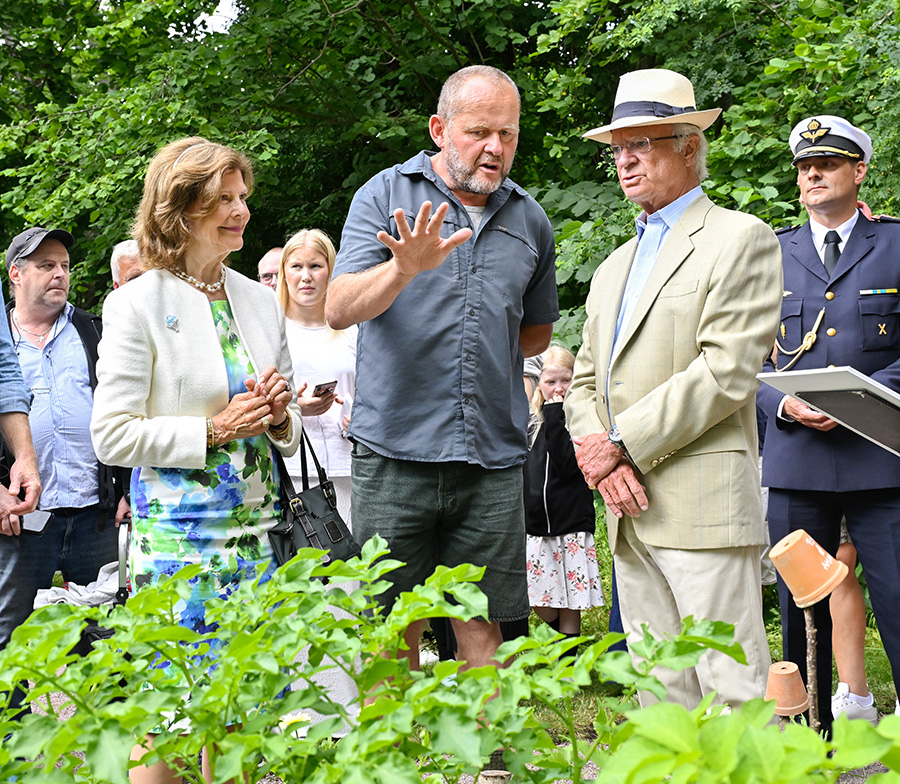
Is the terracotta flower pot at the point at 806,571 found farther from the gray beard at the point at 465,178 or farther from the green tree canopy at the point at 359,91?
the green tree canopy at the point at 359,91

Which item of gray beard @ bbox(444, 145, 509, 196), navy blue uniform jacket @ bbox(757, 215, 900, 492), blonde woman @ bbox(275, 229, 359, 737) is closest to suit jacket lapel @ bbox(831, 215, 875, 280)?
navy blue uniform jacket @ bbox(757, 215, 900, 492)

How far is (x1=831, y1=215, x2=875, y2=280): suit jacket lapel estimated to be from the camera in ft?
12.1

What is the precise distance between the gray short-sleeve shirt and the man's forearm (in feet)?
0.34

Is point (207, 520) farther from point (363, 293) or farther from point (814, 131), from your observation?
point (814, 131)

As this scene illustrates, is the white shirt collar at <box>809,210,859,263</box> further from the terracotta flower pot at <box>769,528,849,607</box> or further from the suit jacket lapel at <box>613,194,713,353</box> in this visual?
the terracotta flower pot at <box>769,528,849,607</box>

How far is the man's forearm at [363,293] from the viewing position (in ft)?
9.32

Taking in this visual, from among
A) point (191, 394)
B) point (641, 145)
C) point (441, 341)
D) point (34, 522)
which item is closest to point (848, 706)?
point (441, 341)

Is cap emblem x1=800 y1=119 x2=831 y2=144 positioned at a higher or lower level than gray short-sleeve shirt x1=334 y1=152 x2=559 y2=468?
higher

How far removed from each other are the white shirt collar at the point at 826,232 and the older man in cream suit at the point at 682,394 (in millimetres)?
985

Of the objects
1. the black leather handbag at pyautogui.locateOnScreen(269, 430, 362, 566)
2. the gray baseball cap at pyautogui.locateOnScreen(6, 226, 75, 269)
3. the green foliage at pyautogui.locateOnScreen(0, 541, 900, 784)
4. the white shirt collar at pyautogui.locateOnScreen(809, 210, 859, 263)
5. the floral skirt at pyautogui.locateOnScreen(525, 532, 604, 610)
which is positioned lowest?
the floral skirt at pyautogui.locateOnScreen(525, 532, 604, 610)

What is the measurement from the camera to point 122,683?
4.45 ft

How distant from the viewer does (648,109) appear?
2961 millimetres

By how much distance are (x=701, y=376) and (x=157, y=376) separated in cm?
150

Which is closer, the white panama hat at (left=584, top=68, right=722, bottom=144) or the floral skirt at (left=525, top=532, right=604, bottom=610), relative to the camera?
the white panama hat at (left=584, top=68, right=722, bottom=144)
